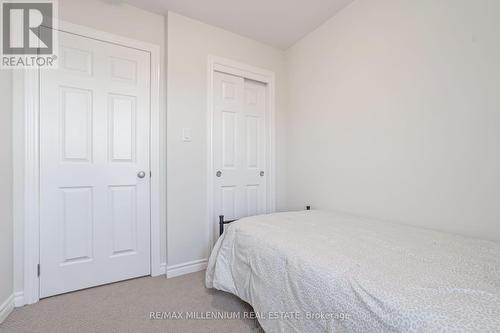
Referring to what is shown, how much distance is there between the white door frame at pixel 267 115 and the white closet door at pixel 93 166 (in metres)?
0.57

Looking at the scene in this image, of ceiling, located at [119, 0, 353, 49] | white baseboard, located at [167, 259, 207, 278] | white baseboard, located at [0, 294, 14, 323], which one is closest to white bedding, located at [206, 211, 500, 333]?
white baseboard, located at [167, 259, 207, 278]

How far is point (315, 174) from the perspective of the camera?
2.33 m

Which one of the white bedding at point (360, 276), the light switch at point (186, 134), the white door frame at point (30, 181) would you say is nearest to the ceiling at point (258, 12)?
the white door frame at point (30, 181)

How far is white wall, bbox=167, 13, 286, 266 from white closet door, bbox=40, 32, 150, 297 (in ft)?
0.73

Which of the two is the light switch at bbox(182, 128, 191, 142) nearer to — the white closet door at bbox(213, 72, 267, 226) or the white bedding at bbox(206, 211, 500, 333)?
the white closet door at bbox(213, 72, 267, 226)

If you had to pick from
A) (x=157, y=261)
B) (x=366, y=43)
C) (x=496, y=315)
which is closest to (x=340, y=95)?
(x=366, y=43)

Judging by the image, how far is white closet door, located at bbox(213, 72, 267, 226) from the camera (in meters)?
2.36

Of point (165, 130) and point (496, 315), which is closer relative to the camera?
point (496, 315)

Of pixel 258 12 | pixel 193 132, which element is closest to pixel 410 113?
pixel 258 12

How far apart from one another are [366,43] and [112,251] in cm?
275

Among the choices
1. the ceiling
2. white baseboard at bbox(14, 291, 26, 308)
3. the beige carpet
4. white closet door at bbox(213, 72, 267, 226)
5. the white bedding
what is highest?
the ceiling

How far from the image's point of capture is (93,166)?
6.03ft

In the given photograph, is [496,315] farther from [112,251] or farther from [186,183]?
[112,251]

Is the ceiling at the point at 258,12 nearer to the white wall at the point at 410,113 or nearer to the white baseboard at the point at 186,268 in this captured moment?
the white wall at the point at 410,113
